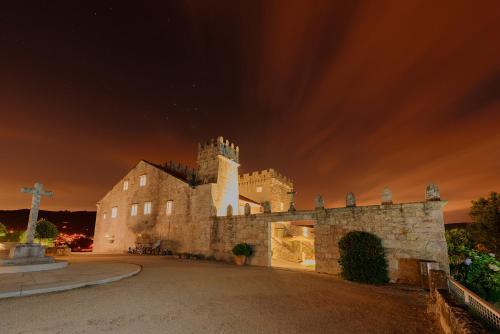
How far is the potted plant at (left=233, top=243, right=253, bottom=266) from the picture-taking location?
16089 millimetres

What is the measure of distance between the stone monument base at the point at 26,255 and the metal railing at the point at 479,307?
1571cm

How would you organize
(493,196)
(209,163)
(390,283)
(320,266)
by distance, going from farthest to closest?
(493,196) < (209,163) < (320,266) < (390,283)

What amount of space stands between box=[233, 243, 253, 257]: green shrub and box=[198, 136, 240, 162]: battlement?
8126mm

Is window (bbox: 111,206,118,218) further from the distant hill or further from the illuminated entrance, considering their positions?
the distant hill

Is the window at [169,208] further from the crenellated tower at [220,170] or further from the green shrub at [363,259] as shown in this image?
the green shrub at [363,259]

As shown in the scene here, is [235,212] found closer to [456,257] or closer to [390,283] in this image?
[390,283]

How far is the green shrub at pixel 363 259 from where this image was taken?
35.4 feet

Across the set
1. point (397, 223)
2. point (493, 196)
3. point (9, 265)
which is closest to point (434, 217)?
point (397, 223)

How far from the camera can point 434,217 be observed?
1041cm

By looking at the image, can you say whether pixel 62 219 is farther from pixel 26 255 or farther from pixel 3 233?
pixel 26 255

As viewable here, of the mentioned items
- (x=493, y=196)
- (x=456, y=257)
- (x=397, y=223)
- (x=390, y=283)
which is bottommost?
(x=390, y=283)

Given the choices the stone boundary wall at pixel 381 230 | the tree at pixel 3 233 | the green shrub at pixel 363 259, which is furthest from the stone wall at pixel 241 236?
the tree at pixel 3 233

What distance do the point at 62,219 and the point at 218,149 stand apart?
96.0 m

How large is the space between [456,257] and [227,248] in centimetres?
1299
